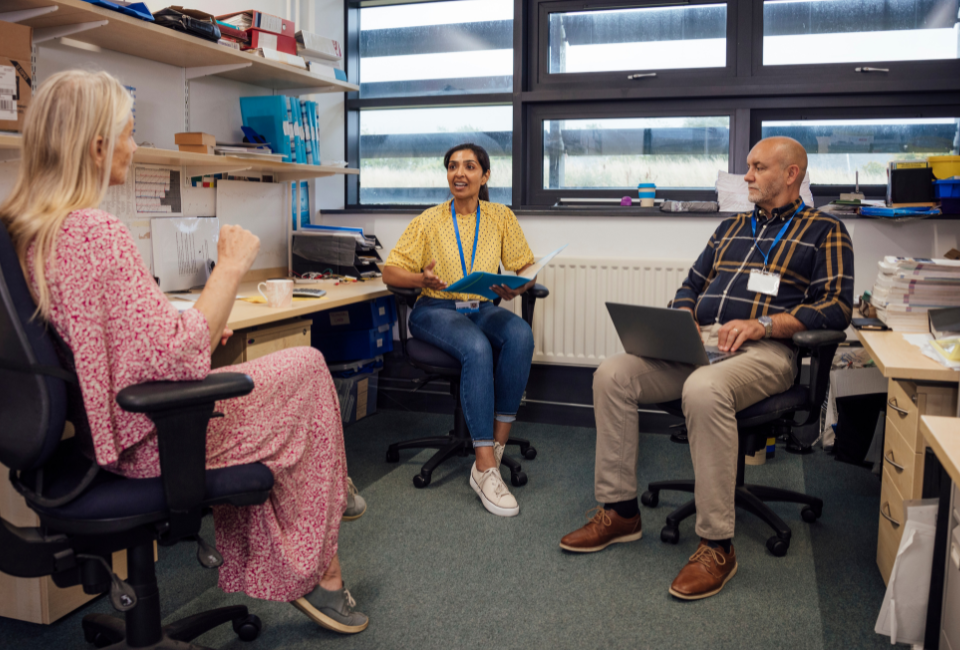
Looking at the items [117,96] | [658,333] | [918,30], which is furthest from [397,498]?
[918,30]

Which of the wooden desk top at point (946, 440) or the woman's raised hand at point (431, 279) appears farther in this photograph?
the woman's raised hand at point (431, 279)

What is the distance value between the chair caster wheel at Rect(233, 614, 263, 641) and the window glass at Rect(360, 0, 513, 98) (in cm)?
278

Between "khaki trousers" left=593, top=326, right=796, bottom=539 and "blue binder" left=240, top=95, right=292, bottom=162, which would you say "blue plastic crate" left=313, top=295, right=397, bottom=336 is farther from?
"khaki trousers" left=593, top=326, right=796, bottom=539

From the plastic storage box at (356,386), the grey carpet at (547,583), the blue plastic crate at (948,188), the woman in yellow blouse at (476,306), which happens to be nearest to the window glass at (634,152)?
the woman in yellow blouse at (476,306)

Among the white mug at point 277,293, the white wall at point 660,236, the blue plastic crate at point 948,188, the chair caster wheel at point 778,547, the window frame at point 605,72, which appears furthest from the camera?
the window frame at point 605,72

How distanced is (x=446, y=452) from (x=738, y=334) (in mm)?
1163

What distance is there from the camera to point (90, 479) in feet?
4.14

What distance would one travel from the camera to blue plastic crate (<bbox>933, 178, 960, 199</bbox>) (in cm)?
274

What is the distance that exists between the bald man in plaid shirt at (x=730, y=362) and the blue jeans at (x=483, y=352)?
1.54ft

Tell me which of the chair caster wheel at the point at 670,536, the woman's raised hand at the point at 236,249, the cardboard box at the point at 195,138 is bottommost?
the chair caster wheel at the point at 670,536

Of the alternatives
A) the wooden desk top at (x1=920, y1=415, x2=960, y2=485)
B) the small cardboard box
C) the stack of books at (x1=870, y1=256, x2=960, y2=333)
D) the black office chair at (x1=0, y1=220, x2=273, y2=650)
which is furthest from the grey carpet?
the small cardboard box

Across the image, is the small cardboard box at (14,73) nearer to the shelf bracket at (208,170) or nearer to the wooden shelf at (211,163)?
the wooden shelf at (211,163)

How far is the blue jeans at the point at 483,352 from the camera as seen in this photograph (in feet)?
8.36

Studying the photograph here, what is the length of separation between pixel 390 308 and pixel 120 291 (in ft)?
7.77
